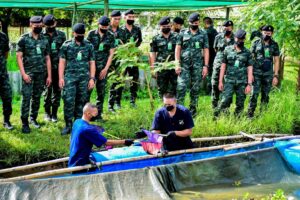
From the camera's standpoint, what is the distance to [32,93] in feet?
24.4

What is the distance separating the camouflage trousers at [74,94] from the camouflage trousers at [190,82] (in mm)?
1675

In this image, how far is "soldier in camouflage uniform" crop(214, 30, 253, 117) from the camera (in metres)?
8.01

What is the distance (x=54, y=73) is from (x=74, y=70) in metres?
0.80

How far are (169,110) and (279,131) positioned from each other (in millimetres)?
3098

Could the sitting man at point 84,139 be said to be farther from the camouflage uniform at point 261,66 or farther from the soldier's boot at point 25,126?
the camouflage uniform at point 261,66

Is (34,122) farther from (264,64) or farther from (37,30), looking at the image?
(264,64)

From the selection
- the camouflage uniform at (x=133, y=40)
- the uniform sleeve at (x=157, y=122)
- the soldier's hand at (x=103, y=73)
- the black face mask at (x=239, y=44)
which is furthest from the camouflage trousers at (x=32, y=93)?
the black face mask at (x=239, y=44)

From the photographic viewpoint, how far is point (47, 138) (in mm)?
7098

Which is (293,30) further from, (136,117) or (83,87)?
(83,87)

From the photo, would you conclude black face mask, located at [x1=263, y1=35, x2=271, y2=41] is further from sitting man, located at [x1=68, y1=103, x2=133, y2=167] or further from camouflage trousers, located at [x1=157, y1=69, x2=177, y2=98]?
sitting man, located at [x1=68, y1=103, x2=133, y2=167]

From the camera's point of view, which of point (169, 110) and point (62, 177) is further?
point (169, 110)

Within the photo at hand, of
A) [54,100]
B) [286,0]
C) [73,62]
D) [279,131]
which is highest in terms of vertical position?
[286,0]

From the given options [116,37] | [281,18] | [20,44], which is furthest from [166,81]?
[20,44]

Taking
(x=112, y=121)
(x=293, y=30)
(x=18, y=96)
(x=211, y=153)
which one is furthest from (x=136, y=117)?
(x=18, y=96)
